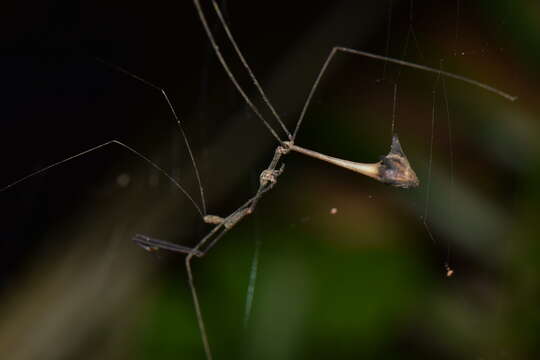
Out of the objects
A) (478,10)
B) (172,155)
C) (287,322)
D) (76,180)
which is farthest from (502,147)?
(76,180)

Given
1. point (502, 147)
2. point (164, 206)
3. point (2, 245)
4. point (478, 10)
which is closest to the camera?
point (478, 10)

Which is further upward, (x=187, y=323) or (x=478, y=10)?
(x=478, y=10)

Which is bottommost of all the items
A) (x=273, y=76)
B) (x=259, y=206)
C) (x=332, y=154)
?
(x=259, y=206)

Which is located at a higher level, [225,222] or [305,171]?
[305,171]

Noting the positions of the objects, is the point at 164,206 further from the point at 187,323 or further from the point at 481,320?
the point at 481,320

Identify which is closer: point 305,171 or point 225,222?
point 225,222

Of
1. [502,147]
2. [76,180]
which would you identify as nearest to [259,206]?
[76,180]

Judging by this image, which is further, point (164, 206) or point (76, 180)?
point (164, 206)

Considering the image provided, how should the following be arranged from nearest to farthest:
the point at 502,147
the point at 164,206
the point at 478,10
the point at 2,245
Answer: the point at 478,10, the point at 502,147, the point at 2,245, the point at 164,206
